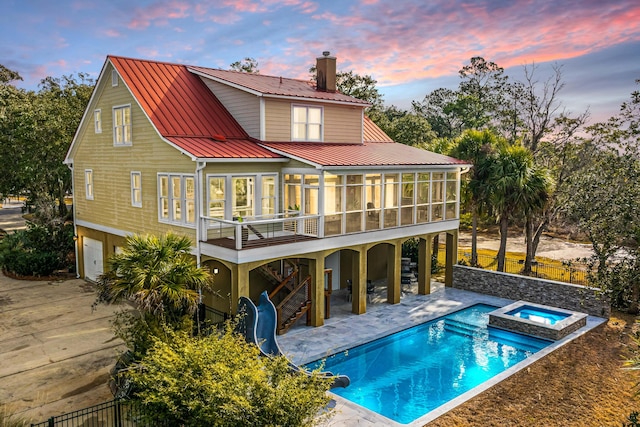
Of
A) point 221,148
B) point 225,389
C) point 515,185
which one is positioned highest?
point 221,148

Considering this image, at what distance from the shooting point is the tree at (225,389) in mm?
8719

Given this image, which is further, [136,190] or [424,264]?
[424,264]

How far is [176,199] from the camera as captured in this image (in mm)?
19000

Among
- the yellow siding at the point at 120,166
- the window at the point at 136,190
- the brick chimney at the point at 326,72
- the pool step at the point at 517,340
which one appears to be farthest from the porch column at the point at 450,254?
the window at the point at 136,190

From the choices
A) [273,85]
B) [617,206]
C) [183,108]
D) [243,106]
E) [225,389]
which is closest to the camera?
[225,389]

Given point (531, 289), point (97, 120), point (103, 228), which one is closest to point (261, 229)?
point (103, 228)

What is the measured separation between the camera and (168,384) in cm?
997

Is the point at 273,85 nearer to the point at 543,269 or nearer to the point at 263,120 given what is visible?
the point at 263,120

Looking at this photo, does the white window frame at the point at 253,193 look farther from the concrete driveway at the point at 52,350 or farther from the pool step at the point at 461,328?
the pool step at the point at 461,328

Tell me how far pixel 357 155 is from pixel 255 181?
4.62 meters

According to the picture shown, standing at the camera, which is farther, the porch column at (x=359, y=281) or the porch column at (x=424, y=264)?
the porch column at (x=424, y=264)

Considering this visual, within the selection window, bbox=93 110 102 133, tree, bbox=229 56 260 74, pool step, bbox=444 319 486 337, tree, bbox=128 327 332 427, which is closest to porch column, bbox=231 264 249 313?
tree, bbox=128 327 332 427

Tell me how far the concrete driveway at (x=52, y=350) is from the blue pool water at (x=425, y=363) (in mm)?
6672

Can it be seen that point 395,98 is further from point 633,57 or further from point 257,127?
point 257,127
